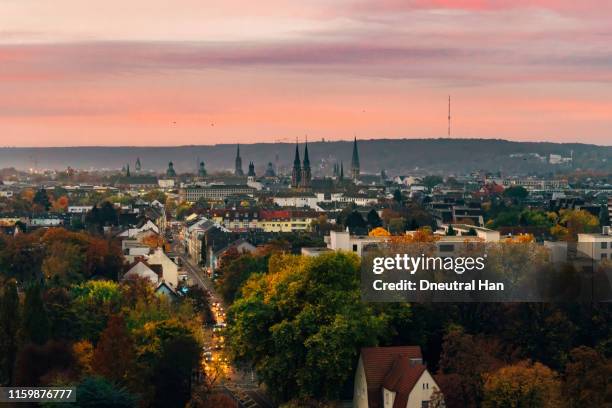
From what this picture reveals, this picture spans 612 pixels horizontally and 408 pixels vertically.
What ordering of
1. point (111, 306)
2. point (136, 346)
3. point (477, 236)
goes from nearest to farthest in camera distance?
point (136, 346) < point (111, 306) < point (477, 236)

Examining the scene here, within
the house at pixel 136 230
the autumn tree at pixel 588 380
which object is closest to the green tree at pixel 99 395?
the autumn tree at pixel 588 380

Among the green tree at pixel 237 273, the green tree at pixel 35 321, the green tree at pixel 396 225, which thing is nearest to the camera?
the green tree at pixel 35 321

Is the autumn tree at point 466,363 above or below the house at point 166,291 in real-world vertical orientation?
above

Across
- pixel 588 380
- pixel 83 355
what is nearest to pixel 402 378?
pixel 588 380

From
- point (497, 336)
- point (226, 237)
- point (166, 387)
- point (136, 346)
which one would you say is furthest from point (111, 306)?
point (226, 237)

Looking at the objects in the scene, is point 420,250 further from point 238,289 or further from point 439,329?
point 439,329

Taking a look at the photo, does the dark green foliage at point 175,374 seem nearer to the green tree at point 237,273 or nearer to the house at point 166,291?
the house at point 166,291
